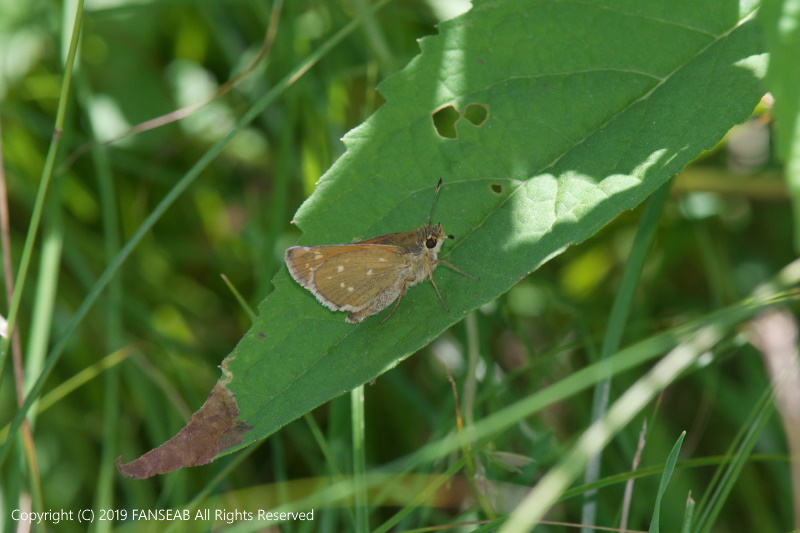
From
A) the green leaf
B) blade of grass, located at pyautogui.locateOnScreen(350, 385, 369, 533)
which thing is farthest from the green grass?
the green leaf

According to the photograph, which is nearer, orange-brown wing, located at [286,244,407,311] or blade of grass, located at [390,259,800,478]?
blade of grass, located at [390,259,800,478]

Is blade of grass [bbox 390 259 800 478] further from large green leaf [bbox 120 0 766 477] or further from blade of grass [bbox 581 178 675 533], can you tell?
large green leaf [bbox 120 0 766 477]

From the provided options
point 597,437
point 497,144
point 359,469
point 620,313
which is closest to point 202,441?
point 359,469

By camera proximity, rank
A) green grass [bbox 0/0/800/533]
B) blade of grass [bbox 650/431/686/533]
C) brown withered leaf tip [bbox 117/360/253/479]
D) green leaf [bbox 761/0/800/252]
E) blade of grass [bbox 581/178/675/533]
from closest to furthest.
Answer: green leaf [bbox 761/0/800/252], blade of grass [bbox 650/431/686/533], brown withered leaf tip [bbox 117/360/253/479], green grass [bbox 0/0/800/533], blade of grass [bbox 581/178/675/533]

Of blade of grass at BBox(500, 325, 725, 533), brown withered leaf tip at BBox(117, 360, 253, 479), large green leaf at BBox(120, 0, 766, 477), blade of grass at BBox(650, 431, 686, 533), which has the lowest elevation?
blade of grass at BBox(650, 431, 686, 533)

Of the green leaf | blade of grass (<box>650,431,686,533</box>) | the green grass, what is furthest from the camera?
the green grass

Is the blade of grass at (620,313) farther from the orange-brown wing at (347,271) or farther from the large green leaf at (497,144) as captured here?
the orange-brown wing at (347,271)
